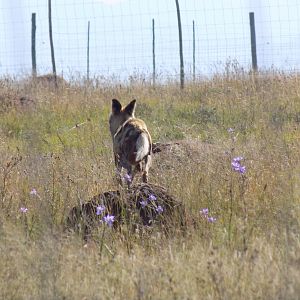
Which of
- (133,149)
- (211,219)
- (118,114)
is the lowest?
(211,219)

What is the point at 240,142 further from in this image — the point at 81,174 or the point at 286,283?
the point at 286,283

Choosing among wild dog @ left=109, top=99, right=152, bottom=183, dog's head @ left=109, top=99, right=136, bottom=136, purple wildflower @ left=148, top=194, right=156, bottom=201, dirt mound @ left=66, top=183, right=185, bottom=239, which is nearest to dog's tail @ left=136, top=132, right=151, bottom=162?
wild dog @ left=109, top=99, right=152, bottom=183

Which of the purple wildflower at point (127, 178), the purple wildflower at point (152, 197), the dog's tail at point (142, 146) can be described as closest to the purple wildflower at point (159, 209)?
the purple wildflower at point (152, 197)

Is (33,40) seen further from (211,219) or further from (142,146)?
(211,219)

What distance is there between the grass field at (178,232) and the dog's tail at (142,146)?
9.5 inches

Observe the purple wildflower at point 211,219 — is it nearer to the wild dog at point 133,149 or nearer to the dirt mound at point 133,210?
the dirt mound at point 133,210

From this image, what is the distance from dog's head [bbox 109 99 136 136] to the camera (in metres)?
10.1

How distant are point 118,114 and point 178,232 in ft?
14.3

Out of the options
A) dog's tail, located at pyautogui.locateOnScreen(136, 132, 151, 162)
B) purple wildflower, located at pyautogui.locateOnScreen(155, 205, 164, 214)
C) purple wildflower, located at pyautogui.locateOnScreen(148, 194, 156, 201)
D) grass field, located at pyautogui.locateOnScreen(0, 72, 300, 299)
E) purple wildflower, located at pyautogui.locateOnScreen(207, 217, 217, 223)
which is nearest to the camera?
grass field, located at pyautogui.locateOnScreen(0, 72, 300, 299)

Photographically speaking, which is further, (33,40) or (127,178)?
(33,40)

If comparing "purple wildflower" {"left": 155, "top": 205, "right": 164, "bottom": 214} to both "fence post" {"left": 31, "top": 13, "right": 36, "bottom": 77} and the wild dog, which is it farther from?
"fence post" {"left": 31, "top": 13, "right": 36, "bottom": 77}

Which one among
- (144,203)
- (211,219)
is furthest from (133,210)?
(211,219)

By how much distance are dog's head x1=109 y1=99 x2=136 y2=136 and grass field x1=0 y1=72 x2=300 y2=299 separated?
43 centimetres

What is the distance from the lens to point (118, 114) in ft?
33.3
